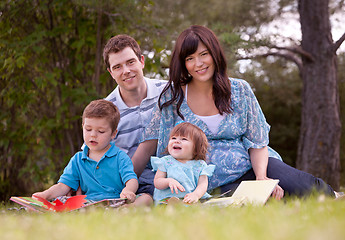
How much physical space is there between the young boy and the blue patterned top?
0.42 metres

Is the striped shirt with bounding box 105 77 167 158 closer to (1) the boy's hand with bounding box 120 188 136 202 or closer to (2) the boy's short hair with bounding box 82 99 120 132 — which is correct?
(2) the boy's short hair with bounding box 82 99 120 132

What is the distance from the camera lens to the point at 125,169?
3496 millimetres

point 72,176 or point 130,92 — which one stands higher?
point 130,92

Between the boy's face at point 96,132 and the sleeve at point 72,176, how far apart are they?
235 millimetres

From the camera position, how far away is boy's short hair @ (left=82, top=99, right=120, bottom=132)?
3.52 m

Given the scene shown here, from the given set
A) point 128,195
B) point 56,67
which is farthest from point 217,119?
point 56,67

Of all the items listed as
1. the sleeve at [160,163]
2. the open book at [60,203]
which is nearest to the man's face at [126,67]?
the sleeve at [160,163]

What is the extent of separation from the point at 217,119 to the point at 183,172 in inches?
28.5

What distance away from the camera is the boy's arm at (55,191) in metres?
3.31

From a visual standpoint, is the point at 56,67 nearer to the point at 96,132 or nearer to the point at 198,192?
the point at 96,132

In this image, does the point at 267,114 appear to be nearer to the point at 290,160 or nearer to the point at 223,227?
the point at 290,160

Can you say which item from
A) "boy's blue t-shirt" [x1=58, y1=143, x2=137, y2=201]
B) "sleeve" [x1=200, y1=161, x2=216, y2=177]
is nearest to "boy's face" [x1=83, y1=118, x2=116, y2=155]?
"boy's blue t-shirt" [x1=58, y1=143, x2=137, y2=201]

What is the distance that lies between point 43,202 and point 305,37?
5.71 metres

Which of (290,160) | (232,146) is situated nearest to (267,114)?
(290,160)
